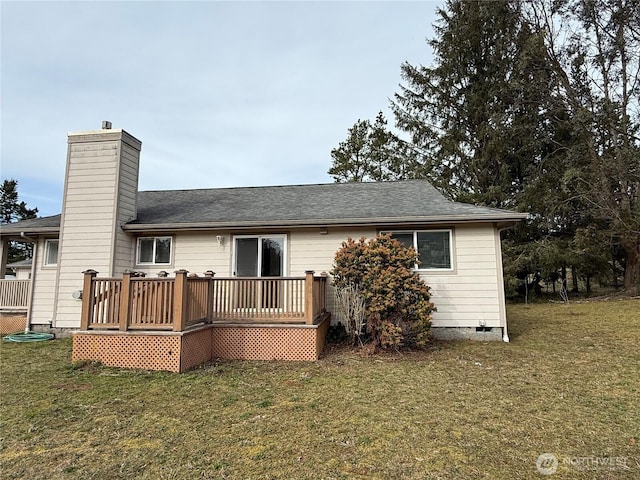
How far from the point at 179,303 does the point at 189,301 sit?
12.0 inches

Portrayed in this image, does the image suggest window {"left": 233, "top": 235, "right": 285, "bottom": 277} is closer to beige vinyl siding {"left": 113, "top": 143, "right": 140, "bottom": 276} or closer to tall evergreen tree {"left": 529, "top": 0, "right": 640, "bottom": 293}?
beige vinyl siding {"left": 113, "top": 143, "right": 140, "bottom": 276}

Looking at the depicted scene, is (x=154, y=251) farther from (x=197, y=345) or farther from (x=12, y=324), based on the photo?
(x=12, y=324)

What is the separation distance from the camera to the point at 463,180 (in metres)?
18.9

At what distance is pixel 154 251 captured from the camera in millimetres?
8586

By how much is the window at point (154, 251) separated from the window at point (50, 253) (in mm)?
2234

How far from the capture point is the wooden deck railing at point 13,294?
916 cm

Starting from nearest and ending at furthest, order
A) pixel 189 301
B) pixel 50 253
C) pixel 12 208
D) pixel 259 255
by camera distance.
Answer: pixel 189 301 → pixel 259 255 → pixel 50 253 → pixel 12 208

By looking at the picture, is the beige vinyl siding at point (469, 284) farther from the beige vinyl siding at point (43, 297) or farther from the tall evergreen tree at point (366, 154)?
the tall evergreen tree at point (366, 154)

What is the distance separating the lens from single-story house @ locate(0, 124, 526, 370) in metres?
6.45

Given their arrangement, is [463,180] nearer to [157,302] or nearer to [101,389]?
[157,302]

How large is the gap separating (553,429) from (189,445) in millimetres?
3363

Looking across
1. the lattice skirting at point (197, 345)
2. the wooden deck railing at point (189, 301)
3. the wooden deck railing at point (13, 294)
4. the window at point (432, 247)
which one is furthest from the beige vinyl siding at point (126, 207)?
the window at point (432, 247)

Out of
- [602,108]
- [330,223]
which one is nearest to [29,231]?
[330,223]

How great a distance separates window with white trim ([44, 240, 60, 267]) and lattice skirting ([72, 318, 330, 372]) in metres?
4.27
